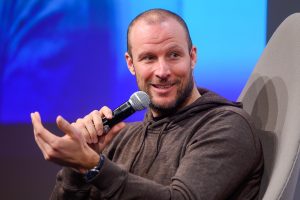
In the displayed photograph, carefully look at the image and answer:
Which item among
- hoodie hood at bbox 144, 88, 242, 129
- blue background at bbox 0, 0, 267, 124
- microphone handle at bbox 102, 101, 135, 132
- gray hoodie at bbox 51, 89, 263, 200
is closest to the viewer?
gray hoodie at bbox 51, 89, 263, 200

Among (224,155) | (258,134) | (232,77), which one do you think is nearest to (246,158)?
(224,155)

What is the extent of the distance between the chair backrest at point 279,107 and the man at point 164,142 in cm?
7

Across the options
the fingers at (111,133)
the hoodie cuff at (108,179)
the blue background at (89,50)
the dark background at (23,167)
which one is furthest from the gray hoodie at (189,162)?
the dark background at (23,167)

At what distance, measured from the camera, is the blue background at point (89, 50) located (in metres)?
2.27

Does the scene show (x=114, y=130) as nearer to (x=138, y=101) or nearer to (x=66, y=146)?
(x=138, y=101)

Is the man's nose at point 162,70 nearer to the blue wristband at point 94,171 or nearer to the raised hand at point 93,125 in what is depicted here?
the raised hand at point 93,125

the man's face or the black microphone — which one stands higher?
the man's face

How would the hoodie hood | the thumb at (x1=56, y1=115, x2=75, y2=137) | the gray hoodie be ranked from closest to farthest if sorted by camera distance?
the thumb at (x1=56, y1=115, x2=75, y2=137) → the gray hoodie → the hoodie hood

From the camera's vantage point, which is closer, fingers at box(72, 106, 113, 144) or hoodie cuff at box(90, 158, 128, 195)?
hoodie cuff at box(90, 158, 128, 195)

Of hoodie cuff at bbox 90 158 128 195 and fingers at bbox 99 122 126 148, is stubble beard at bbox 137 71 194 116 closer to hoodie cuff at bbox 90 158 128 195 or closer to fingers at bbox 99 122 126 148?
fingers at bbox 99 122 126 148

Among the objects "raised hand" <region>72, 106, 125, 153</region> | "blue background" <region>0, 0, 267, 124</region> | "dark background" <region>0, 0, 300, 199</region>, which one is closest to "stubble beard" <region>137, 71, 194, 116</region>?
"raised hand" <region>72, 106, 125, 153</region>

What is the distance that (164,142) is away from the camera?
56.0 inches

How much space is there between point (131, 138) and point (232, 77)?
78cm

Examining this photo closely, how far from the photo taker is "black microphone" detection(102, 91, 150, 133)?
1235 millimetres
